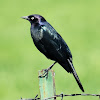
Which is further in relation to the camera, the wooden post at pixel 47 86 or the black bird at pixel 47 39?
the black bird at pixel 47 39

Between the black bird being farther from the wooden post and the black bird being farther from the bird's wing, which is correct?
the wooden post

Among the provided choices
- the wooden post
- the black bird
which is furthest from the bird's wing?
the wooden post

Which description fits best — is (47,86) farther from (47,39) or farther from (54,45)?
(47,39)

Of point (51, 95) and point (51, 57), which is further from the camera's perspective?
point (51, 57)

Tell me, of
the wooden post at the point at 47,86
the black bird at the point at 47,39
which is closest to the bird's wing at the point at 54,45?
the black bird at the point at 47,39

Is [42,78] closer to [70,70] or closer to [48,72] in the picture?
[48,72]

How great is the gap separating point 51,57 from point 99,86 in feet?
11.7

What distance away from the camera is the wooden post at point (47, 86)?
515 centimetres

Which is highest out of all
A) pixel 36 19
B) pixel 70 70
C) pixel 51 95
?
pixel 36 19

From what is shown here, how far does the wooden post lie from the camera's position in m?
5.15

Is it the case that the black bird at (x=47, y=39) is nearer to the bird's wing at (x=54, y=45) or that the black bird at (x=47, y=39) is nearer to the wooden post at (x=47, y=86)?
the bird's wing at (x=54, y=45)

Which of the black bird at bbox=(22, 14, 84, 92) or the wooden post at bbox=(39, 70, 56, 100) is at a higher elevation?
the black bird at bbox=(22, 14, 84, 92)

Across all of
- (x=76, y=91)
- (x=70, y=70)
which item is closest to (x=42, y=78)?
(x=70, y=70)

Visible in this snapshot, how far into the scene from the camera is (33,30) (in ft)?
21.5
